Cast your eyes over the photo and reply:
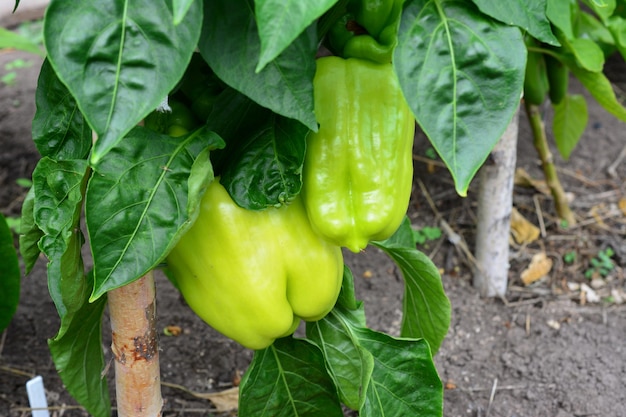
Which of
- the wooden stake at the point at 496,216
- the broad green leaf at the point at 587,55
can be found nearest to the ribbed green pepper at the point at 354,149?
the broad green leaf at the point at 587,55

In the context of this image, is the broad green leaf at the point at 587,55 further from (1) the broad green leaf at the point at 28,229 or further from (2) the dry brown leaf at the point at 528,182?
(1) the broad green leaf at the point at 28,229

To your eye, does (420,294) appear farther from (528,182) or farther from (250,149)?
(528,182)

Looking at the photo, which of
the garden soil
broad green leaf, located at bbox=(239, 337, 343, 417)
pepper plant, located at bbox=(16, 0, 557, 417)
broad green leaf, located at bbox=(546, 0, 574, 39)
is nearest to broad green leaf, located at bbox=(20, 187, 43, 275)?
pepper plant, located at bbox=(16, 0, 557, 417)

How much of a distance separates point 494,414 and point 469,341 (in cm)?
24

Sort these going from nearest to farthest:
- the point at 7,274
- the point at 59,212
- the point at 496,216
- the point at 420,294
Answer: the point at 59,212 → the point at 420,294 → the point at 7,274 → the point at 496,216

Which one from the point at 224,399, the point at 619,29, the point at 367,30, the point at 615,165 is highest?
the point at 367,30

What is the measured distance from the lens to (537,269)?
185 centimetres

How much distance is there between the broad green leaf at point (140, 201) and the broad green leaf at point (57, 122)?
61mm

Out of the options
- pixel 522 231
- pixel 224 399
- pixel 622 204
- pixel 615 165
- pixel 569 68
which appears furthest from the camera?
pixel 615 165

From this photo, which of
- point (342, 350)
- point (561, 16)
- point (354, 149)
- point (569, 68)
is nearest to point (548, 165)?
point (569, 68)

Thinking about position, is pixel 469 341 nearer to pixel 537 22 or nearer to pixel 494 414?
pixel 494 414

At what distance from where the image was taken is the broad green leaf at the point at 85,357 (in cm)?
94

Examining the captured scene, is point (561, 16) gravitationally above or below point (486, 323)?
above

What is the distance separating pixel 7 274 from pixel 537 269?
119cm
